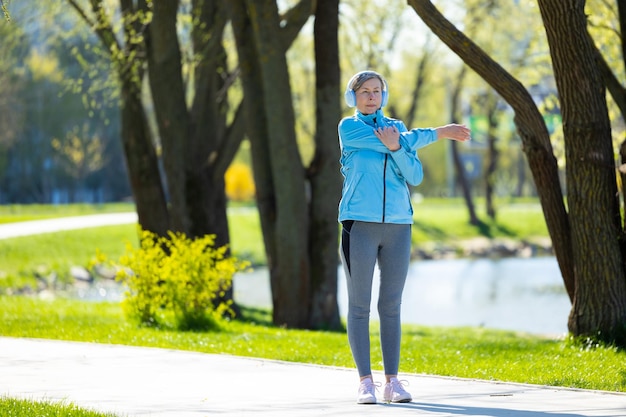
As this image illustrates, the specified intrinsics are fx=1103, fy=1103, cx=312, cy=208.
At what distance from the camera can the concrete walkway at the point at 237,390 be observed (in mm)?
6023

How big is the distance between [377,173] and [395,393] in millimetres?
1270

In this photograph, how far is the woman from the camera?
6348 millimetres

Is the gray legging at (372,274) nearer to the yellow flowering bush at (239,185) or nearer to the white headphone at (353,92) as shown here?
the white headphone at (353,92)

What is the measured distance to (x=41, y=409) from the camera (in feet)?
19.8

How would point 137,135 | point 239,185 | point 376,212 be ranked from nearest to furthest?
point 376,212
point 137,135
point 239,185

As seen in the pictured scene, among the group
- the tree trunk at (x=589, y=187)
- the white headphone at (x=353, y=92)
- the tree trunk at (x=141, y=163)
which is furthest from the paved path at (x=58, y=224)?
the white headphone at (x=353, y=92)

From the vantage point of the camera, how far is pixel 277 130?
13.6 meters

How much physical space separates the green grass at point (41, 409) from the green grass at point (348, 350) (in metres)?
2.87

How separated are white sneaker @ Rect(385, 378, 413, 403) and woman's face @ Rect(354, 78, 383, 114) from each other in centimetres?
160

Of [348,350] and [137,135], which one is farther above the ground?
[137,135]

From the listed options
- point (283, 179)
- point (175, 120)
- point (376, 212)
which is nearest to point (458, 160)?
point (175, 120)

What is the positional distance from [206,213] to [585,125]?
25.0ft

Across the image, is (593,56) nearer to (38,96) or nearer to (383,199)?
(383,199)

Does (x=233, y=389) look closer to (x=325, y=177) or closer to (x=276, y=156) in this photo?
(x=276, y=156)
